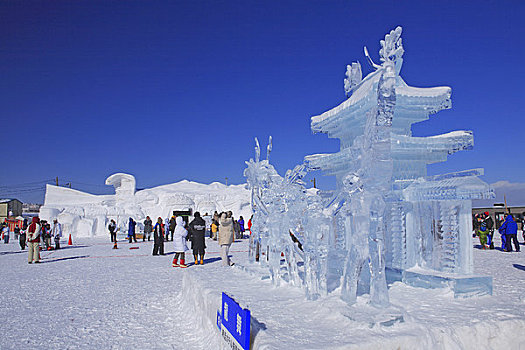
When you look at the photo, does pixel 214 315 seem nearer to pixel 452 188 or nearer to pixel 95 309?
pixel 95 309

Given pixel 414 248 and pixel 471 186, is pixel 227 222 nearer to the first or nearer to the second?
pixel 414 248

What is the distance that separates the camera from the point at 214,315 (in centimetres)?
485

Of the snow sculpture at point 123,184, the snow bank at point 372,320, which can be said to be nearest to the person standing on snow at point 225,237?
the snow bank at point 372,320

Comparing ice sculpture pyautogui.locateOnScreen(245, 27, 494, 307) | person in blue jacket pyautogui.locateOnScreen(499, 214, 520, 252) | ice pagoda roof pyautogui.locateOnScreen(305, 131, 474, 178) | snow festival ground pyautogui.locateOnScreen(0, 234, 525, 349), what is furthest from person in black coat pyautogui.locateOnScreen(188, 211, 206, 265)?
person in blue jacket pyautogui.locateOnScreen(499, 214, 520, 252)

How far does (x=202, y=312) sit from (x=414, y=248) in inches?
151

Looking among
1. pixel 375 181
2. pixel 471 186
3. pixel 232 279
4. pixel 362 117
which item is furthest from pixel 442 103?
pixel 232 279

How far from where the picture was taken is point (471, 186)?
18.4 feet

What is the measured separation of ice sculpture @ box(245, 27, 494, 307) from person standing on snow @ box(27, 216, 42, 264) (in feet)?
23.6

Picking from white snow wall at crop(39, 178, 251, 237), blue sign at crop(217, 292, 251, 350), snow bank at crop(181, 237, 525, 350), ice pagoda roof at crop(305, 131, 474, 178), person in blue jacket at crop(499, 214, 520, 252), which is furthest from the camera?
white snow wall at crop(39, 178, 251, 237)

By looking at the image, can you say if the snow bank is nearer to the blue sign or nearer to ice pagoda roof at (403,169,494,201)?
the blue sign

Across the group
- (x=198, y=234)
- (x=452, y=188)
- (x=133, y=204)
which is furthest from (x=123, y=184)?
(x=452, y=188)

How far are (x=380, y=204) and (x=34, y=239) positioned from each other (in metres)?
10.9

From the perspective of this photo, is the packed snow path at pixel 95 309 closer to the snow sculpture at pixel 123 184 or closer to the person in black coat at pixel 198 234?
the person in black coat at pixel 198 234

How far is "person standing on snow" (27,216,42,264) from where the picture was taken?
10.9 m
